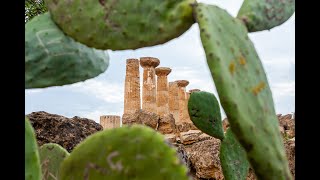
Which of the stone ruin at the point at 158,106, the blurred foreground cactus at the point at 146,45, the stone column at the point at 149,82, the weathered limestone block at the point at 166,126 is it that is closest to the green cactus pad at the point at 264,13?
the blurred foreground cactus at the point at 146,45

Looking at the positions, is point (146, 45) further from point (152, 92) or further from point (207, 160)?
point (152, 92)

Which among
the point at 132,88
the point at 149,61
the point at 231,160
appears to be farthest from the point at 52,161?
the point at 149,61

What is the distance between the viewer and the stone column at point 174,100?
26578mm

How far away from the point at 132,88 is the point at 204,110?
2154cm

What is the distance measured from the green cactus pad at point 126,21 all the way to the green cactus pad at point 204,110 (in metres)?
0.93

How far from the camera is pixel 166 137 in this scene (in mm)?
3863

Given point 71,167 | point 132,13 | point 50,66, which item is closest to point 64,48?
point 50,66

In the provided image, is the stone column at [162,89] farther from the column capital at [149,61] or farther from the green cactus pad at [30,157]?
the green cactus pad at [30,157]

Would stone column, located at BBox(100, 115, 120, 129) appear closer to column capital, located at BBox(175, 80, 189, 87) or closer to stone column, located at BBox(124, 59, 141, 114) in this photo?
stone column, located at BBox(124, 59, 141, 114)

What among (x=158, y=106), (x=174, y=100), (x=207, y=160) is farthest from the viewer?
(x=174, y=100)

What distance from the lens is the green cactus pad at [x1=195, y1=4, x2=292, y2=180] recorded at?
42.0 inches

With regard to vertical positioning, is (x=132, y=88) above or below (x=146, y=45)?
below

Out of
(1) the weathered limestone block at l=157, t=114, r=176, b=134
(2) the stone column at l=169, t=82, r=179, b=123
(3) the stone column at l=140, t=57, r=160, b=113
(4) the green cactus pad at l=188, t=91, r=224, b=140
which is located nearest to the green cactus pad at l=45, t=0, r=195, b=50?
(4) the green cactus pad at l=188, t=91, r=224, b=140

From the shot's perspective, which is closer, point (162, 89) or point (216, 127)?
point (216, 127)
